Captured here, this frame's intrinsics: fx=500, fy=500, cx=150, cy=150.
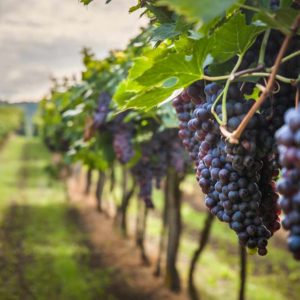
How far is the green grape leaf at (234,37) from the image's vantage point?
1.00 m

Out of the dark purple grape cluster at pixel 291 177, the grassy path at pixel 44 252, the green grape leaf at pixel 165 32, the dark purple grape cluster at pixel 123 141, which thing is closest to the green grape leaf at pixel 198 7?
the dark purple grape cluster at pixel 291 177

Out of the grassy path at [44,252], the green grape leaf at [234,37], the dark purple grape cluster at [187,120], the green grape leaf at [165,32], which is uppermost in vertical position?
the green grape leaf at [165,32]

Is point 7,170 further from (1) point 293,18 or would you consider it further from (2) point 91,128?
(1) point 293,18

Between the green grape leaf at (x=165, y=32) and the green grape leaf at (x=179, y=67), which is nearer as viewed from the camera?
the green grape leaf at (x=179, y=67)

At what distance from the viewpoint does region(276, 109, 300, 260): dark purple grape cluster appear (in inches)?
27.5

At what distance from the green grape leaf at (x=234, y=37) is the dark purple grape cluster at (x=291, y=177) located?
0.33m

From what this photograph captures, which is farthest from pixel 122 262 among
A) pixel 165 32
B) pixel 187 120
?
pixel 165 32

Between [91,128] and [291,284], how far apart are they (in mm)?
7407

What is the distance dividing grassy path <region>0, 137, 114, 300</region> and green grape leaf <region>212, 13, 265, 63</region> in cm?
775

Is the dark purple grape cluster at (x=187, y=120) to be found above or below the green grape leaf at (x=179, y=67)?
below

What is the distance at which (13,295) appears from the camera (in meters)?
8.34

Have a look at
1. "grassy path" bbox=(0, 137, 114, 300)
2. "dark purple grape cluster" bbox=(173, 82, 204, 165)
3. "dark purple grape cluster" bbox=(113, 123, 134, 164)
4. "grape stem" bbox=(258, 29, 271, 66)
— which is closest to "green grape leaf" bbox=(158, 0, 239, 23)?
"grape stem" bbox=(258, 29, 271, 66)

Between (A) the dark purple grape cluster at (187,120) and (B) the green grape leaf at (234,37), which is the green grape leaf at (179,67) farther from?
(A) the dark purple grape cluster at (187,120)

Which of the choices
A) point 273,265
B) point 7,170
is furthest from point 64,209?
point 7,170
